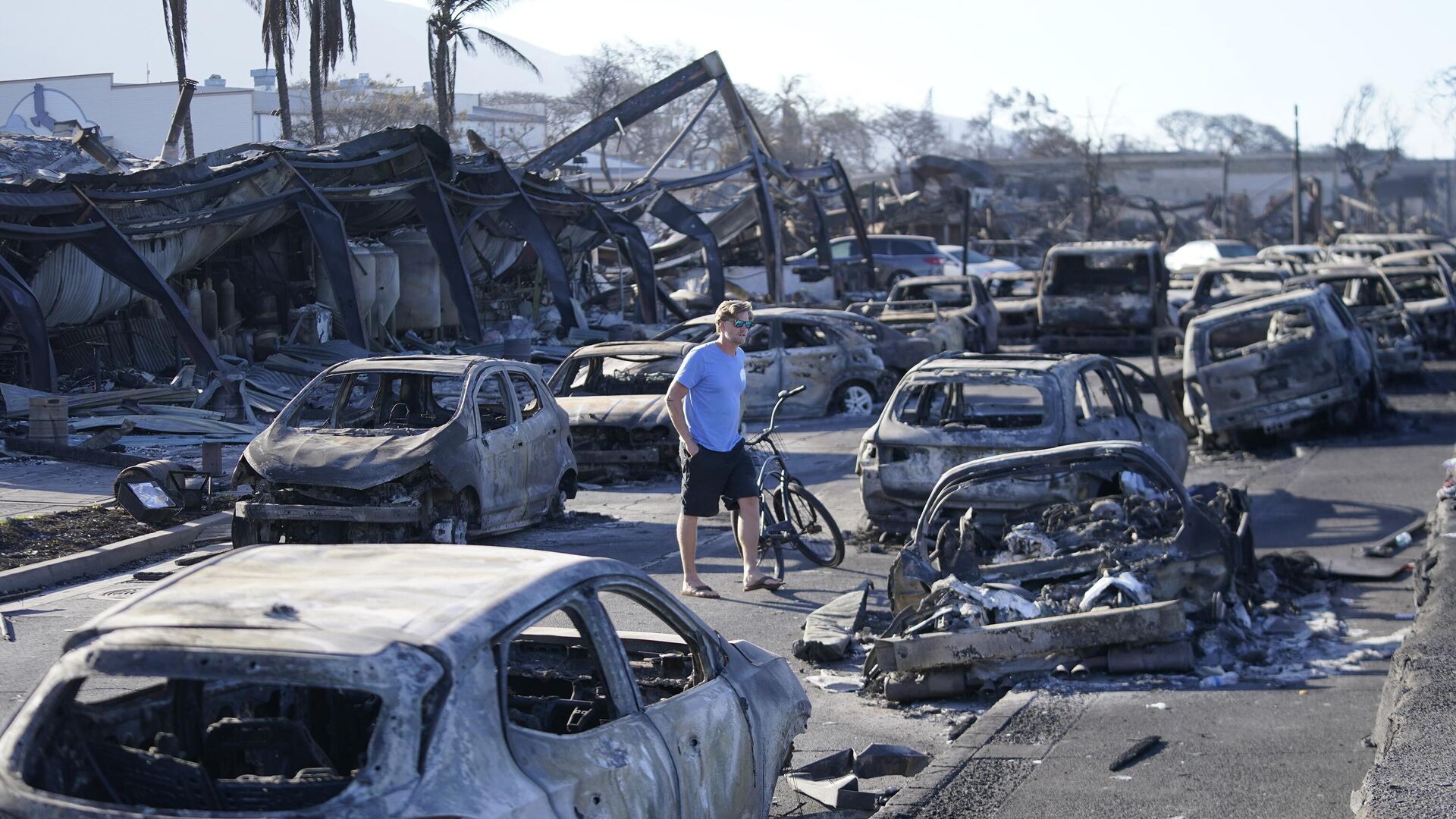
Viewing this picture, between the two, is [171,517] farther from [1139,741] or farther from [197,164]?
[197,164]

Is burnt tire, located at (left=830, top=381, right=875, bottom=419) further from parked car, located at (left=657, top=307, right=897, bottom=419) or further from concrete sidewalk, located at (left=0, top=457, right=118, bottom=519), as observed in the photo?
concrete sidewalk, located at (left=0, top=457, right=118, bottom=519)

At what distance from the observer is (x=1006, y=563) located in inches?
335

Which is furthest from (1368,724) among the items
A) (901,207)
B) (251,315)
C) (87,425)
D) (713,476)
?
(901,207)

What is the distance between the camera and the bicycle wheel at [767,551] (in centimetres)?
1024

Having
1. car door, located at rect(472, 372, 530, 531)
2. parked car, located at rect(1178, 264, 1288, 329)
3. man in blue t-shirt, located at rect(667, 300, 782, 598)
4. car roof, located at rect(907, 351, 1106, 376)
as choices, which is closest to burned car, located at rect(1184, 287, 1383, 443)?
car roof, located at rect(907, 351, 1106, 376)

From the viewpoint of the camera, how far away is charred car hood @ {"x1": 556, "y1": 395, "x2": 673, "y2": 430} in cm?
1470

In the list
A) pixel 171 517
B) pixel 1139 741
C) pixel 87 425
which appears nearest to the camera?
pixel 1139 741

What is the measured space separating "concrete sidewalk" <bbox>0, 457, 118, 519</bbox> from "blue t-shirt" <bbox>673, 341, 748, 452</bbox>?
572 centimetres

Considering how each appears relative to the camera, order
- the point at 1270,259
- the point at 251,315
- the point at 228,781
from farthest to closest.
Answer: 1. the point at 1270,259
2. the point at 251,315
3. the point at 228,781

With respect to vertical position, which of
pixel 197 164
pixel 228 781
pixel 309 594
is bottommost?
pixel 228 781

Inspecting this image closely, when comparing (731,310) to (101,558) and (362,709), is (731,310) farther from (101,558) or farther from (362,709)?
(362,709)

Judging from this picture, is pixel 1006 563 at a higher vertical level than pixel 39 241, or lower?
lower

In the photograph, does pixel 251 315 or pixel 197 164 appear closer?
pixel 197 164

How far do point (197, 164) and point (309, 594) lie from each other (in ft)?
57.4
